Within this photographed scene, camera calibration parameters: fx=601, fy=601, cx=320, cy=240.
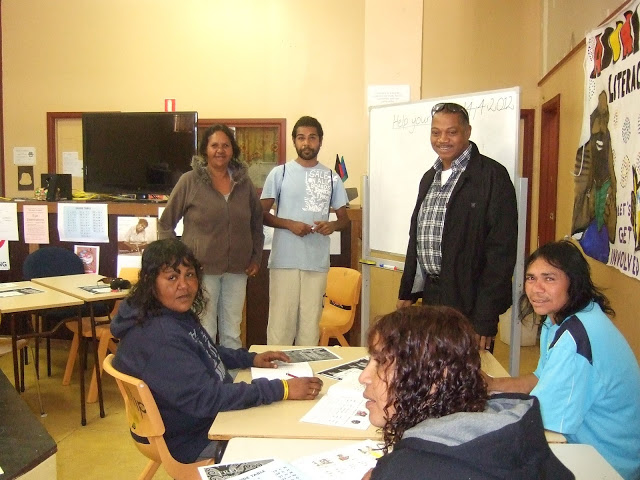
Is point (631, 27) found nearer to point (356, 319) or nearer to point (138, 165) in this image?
point (356, 319)

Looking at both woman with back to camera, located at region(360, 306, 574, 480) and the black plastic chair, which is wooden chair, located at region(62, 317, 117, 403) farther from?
woman with back to camera, located at region(360, 306, 574, 480)

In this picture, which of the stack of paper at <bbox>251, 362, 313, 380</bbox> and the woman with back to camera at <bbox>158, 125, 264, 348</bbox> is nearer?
the stack of paper at <bbox>251, 362, 313, 380</bbox>

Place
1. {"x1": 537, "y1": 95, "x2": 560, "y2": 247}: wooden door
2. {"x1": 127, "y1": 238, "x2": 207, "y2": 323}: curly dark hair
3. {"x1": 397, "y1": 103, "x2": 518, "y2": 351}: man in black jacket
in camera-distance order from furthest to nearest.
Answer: {"x1": 537, "y1": 95, "x2": 560, "y2": 247}: wooden door
{"x1": 397, "y1": 103, "x2": 518, "y2": 351}: man in black jacket
{"x1": 127, "y1": 238, "x2": 207, "y2": 323}: curly dark hair

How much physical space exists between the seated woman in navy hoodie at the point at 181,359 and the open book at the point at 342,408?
0.06 metres

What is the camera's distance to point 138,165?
5098 millimetres

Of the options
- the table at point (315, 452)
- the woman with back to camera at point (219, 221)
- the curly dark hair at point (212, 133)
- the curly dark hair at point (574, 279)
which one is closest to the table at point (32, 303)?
the woman with back to camera at point (219, 221)

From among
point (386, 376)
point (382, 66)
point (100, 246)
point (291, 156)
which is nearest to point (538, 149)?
point (382, 66)

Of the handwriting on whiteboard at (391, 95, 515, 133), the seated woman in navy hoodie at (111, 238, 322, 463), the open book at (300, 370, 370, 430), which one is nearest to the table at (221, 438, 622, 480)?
the open book at (300, 370, 370, 430)

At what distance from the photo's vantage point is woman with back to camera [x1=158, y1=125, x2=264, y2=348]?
10.7 ft

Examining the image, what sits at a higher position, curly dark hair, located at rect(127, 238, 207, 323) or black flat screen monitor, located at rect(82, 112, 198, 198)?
black flat screen monitor, located at rect(82, 112, 198, 198)

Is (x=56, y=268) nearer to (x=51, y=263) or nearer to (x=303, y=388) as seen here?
(x=51, y=263)

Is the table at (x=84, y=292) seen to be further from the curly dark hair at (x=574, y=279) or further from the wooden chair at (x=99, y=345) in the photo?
the curly dark hair at (x=574, y=279)

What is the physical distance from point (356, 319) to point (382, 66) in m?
2.21

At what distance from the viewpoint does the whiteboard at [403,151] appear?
3.15m
